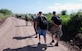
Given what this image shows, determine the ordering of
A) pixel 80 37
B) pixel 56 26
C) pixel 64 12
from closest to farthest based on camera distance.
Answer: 1. pixel 56 26
2. pixel 80 37
3. pixel 64 12

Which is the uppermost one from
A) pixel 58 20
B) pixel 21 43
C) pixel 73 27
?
pixel 58 20

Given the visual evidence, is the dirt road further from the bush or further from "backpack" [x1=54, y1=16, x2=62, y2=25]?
the bush

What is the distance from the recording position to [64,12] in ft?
208

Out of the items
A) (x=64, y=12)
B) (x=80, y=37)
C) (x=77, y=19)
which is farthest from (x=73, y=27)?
(x=64, y=12)

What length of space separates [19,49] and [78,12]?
21.2 m

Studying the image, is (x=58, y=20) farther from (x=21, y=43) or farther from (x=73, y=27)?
(x=73, y=27)

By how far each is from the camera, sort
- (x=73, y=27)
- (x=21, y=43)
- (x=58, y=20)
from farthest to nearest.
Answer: (x=73, y=27) → (x=21, y=43) → (x=58, y=20)

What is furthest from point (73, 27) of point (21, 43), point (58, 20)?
point (58, 20)

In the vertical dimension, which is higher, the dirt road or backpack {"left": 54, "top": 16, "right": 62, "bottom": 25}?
backpack {"left": 54, "top": 16, "right": 62, "bottom": 25}

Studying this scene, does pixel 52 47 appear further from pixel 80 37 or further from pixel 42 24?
pixel 80 37

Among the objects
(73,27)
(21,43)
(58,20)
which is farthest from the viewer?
(73,27)

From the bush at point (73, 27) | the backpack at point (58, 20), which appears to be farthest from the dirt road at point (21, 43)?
the bush at point (73, 27)

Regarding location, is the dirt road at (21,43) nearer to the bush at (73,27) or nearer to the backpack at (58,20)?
the backpack at (58,20)

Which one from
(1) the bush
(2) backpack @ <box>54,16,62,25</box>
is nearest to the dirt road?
(2) backpack @ <box>54,16,62,25</box>
